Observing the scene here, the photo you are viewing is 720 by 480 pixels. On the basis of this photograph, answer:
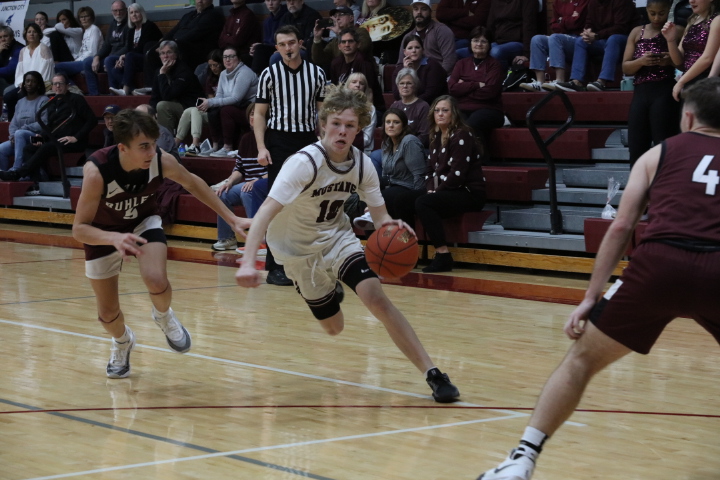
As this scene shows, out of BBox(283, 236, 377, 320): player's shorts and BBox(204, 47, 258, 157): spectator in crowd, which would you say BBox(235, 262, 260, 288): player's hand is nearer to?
BBox(283, 236, 377, 320): player's shorts

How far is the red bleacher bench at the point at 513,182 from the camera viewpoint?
10.1 metres

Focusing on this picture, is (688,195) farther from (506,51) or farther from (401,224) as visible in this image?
(506,51)

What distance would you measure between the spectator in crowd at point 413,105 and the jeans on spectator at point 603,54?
167 cm

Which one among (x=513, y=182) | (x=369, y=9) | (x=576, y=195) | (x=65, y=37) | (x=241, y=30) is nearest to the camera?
(x=576, y=195)

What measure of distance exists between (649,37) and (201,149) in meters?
6.15

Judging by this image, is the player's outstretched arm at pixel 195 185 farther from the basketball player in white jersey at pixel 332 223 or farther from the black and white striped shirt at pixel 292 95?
the black and white striped shirt at pixel 292 95

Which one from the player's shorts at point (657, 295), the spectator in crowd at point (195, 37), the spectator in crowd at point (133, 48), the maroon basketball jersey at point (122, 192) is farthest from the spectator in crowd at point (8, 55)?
the player's shorts at point (657, 295)

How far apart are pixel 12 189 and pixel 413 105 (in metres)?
6.78

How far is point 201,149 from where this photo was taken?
42.3 feet

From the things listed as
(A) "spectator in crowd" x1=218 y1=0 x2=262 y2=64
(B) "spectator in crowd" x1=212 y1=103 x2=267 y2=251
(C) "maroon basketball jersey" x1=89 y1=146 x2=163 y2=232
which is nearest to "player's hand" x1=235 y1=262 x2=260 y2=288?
(C) "maroon basketball jersey" x1=89 y1=146 x2=163 y2=232

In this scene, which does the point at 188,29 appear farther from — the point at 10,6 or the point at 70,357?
the point at 70,357

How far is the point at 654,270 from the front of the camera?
3336 millimetres

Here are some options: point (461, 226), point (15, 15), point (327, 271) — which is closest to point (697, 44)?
point (461, 226)

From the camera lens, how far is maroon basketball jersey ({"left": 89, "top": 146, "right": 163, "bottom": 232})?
5.24 m
